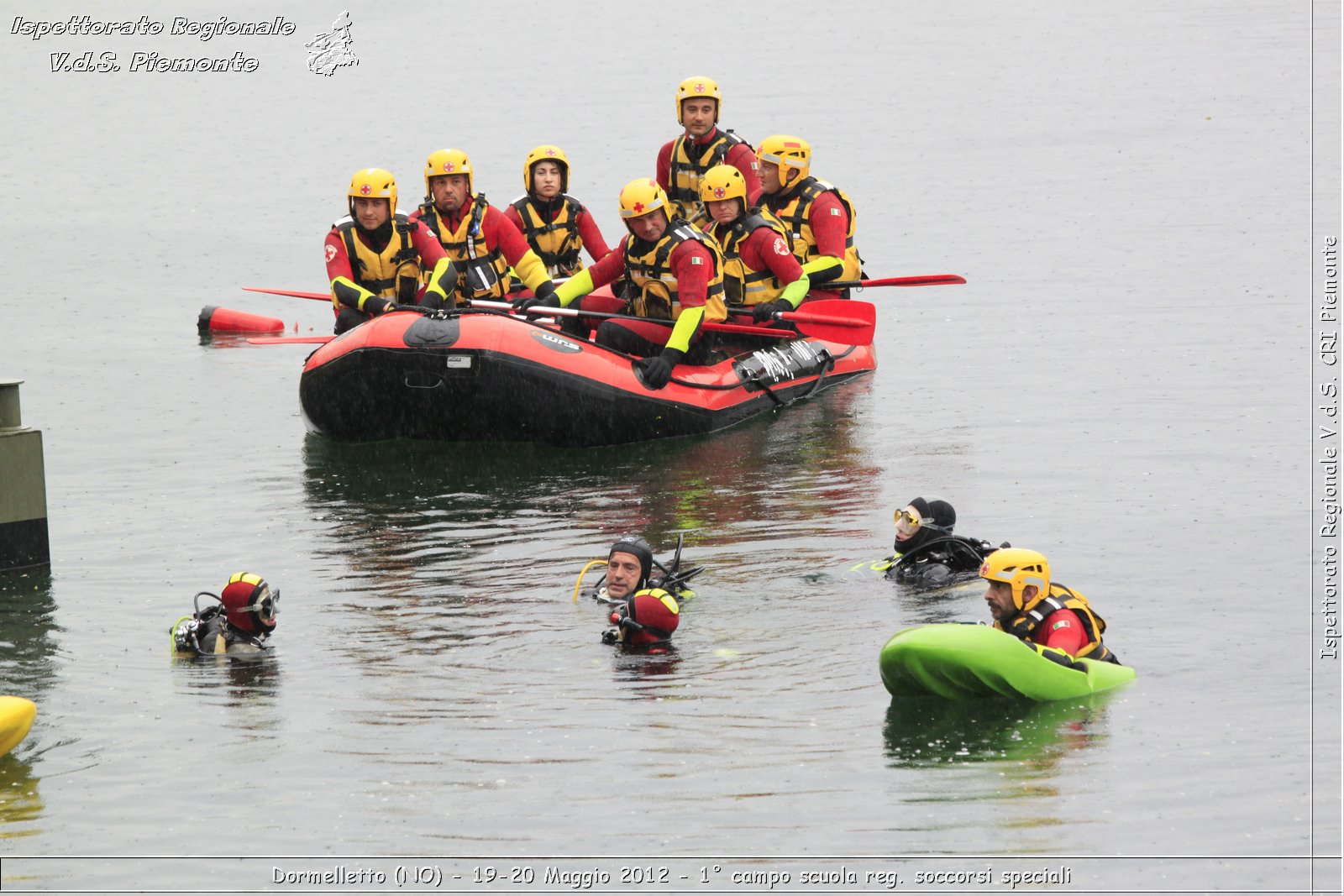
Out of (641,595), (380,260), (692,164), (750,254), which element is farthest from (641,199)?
(641,595)

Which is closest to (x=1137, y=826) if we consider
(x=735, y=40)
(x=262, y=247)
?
(x=262, y=247)

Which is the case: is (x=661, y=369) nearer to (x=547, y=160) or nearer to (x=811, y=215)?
(x=547, y=160)

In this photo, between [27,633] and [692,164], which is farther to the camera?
[692,164]

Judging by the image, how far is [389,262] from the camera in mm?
16031

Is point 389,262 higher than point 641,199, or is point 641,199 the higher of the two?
point 641,199

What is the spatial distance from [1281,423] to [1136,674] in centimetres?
640

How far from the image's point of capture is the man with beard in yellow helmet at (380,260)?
15734 millimetres

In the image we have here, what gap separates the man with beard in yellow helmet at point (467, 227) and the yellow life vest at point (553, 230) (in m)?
0.62

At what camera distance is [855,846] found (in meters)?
8.31

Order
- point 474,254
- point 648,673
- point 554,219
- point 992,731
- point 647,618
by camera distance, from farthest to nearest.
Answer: point 554,219 → point 474,254 → point 647,618 → point 648,673 → point 992,731

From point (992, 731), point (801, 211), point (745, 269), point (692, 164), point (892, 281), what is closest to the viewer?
point (992, 731)

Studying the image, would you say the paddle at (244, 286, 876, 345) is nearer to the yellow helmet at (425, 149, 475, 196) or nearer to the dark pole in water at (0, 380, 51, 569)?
the yellow helmet at (425, 149, 475, 196)

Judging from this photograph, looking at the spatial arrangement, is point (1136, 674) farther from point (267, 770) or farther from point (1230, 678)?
point (267, 770)

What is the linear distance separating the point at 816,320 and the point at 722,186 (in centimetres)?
160
